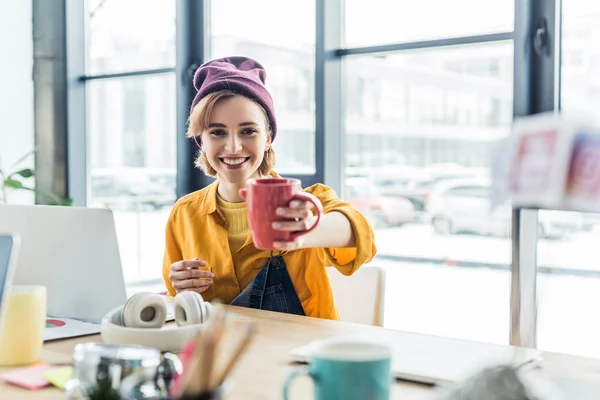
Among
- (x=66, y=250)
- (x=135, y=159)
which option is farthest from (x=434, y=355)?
(x=135, y=159)

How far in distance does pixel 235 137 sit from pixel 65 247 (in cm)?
60

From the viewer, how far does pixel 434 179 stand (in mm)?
2914

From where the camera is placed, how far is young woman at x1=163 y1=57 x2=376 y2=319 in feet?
5.40

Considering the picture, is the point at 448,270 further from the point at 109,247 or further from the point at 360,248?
the point at 109,247

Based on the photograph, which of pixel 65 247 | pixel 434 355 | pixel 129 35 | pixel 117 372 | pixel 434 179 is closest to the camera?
pixel 117 372

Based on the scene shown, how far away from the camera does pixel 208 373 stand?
54cm

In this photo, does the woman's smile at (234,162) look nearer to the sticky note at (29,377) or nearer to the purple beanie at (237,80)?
the purple beanie at (237,80)

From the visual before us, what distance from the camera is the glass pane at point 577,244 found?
2422mm

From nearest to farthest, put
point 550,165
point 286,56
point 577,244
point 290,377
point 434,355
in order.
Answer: point 550,165 < point 290,377 < point 434,355 < point 577,244 < point 286,56

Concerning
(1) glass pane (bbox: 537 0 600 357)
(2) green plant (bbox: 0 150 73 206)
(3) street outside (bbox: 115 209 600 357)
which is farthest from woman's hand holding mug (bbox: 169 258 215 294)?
(2) green plant (bbox: 0 150 73 206)

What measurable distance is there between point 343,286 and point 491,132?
1275 mm

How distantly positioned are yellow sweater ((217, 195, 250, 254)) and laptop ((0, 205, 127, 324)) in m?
0.47

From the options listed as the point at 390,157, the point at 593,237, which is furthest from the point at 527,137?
the point at 390,157

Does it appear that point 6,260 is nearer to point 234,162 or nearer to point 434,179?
point 234,162
